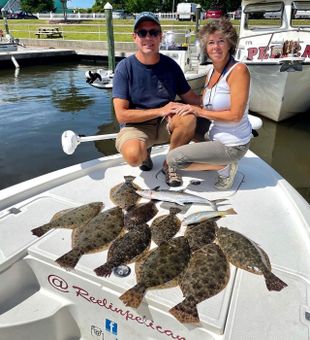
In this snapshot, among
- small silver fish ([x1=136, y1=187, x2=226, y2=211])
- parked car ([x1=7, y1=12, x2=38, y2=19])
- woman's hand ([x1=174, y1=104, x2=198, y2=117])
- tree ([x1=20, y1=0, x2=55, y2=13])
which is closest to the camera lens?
small silver fish ([x1=136, y1=187, x2=226, y2=211])

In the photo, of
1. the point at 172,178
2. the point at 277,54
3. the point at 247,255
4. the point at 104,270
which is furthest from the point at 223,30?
the point at 277,54

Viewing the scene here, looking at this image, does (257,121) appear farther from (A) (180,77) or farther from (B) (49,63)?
(B) (49,63)

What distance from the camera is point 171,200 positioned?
9.74ft

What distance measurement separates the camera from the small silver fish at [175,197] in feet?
9.66

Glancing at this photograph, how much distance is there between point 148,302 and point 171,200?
119cm

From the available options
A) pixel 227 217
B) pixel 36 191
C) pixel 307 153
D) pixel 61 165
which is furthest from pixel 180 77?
pixel 307 153

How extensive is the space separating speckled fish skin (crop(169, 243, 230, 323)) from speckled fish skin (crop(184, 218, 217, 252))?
0.07m

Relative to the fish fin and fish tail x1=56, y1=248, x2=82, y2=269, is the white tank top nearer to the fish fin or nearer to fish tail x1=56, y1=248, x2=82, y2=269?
the fish fin

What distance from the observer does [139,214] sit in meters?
2.78

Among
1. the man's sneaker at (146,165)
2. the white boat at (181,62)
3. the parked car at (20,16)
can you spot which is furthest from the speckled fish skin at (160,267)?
the parked car at (20,16)

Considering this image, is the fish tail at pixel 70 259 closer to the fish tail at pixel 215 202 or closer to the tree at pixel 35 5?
the fish tail at pixel 215 202

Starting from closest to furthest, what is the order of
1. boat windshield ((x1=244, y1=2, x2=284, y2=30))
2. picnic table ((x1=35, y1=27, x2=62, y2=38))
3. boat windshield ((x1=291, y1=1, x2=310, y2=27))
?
boat windshield ((x1=291, y1=1, x2=310, y2=27)) → boat windshield ((x1=244, y1=2, x2=284, y2=30)) → picnic table ((x1=35, y1=27, x2=62, y2=38))

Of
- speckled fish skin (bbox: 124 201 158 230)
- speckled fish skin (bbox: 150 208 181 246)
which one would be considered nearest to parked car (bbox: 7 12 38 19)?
speckled fish skin (bbox: 124 201 158 230)

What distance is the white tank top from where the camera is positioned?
297cm
